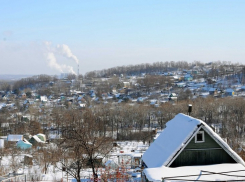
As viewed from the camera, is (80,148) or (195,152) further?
(80,148)

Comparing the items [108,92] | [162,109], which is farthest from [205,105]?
[108,92]

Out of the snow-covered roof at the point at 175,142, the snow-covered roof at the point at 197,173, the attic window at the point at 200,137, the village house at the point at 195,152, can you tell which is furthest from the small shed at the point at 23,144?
the attic window at the point at 200,137

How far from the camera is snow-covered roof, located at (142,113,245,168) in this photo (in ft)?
29.5

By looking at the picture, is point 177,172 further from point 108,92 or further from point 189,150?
point 108,92

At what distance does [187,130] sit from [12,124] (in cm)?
3430

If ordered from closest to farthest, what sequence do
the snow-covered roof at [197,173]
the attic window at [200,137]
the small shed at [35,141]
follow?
the snow-covered roof at [197,173] < the attic window at [200,137] < the small shed at [35,141]

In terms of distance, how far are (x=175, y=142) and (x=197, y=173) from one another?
1.49 meters

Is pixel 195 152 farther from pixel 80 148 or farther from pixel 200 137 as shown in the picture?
pixel 80 148

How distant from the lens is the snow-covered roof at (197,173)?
7361 millimetres

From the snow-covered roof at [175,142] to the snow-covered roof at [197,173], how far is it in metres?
0.45

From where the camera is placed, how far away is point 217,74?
79.4m

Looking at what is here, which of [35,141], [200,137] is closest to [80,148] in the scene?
[200,137]

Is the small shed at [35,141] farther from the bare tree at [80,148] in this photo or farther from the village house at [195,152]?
the village house at [195,152]

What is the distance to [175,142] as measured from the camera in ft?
30.4
